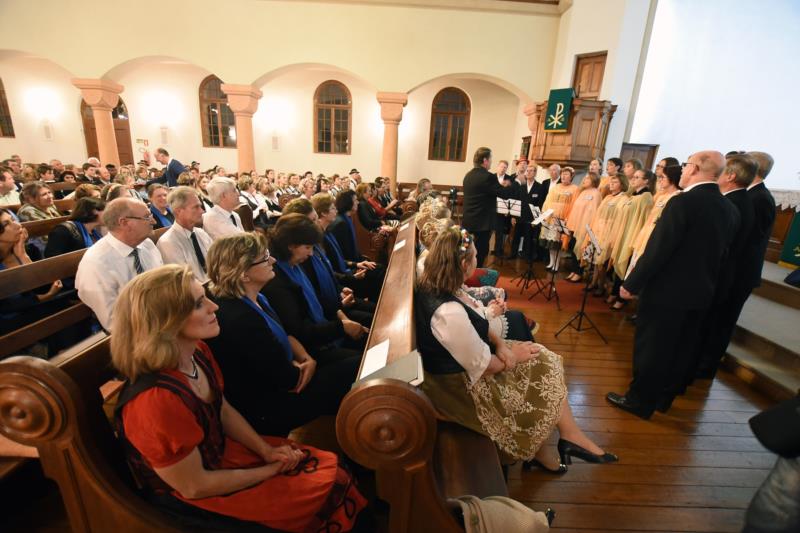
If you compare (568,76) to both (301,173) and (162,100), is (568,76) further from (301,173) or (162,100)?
(162,100)

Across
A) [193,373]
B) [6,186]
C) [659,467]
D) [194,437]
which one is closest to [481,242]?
[659,467]

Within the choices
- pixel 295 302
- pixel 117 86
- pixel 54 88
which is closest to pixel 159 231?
pixel 295 302

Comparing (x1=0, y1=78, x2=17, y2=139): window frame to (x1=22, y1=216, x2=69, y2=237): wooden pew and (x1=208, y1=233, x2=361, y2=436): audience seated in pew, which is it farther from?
(x1=208, y1=233, x2=361, y2=436): audience seated in pew

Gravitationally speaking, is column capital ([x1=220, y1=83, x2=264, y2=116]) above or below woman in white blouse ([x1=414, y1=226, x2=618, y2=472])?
above

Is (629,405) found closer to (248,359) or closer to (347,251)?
(248,359)

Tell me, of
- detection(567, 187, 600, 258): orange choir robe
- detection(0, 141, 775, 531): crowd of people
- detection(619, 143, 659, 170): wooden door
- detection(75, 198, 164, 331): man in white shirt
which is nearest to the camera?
detection(0, 141, 775, 531): crowd of people

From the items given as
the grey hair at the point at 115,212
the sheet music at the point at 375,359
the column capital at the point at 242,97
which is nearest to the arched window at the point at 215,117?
the column capital at the point at 242,97

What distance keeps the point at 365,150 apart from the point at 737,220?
445 inches

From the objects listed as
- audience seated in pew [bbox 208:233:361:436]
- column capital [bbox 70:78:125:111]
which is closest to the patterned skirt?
audience seated in pew [bbox 208:233:361:436]

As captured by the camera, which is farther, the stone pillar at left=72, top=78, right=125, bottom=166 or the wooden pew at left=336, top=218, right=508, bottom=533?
the stone pillar at left=72, top=78, right=125, bottom=166

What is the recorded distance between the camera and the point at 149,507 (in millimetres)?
1115

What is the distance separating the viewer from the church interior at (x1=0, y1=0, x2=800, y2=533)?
3.43 feet

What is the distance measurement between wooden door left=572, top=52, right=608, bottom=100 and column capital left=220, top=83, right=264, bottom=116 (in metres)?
7.30

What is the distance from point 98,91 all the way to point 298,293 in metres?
10.8
